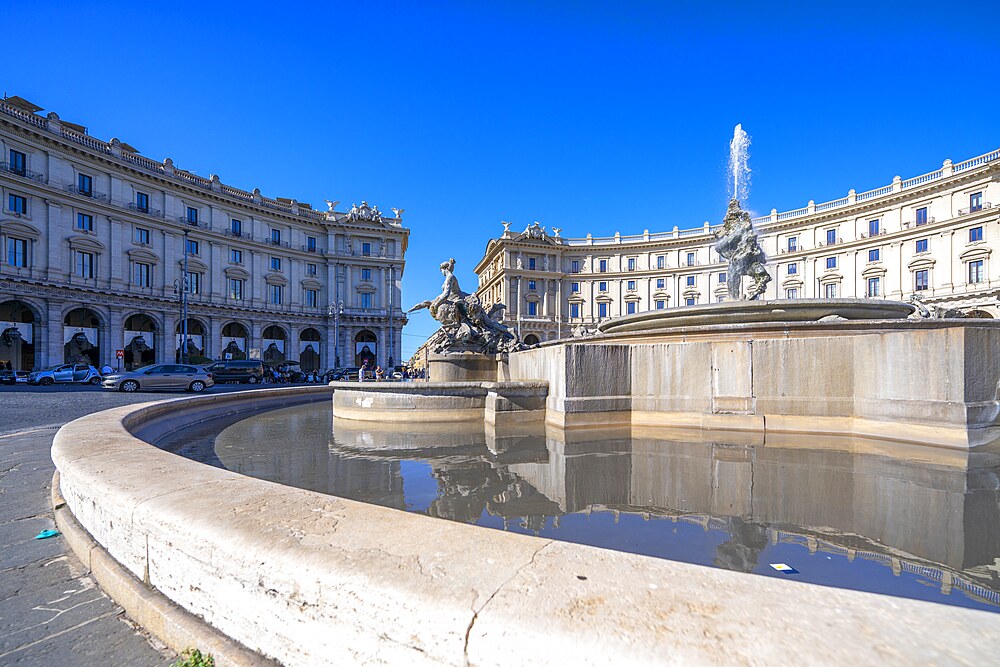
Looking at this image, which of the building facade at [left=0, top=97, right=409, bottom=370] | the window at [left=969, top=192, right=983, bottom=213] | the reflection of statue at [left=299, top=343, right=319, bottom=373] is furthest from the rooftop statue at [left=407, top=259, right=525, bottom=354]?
the window at [left=969, top=192, right=983, bottom=213]

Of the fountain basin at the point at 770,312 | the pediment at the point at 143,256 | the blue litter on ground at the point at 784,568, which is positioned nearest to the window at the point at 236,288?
the pediment at the point at 143,256

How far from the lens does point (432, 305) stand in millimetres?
10391

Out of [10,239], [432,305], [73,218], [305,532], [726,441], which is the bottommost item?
[726,441]

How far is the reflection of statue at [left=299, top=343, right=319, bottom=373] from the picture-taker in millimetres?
47938

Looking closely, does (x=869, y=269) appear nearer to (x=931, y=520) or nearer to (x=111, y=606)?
(x=931, y=520)

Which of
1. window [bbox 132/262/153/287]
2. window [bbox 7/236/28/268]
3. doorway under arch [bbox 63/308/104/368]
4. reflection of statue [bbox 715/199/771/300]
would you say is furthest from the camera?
window [bbox 132/262/153/287]

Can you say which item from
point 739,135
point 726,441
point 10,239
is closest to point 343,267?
point 10,239

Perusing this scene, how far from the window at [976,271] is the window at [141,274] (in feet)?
233

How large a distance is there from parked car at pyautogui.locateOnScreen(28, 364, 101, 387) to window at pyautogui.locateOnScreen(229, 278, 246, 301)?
19.9m

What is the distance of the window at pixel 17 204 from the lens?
29.9 meters

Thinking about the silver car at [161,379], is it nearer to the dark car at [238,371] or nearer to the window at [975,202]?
the dark car at [238,371]

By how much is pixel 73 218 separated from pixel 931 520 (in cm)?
4790

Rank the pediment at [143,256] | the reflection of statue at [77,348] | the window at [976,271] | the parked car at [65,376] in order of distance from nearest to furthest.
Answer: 1. the parked car at [65,376]
2. the reflection of statue at [77,348]
3. the pediment at [143,256]
4. the window at [976,271]

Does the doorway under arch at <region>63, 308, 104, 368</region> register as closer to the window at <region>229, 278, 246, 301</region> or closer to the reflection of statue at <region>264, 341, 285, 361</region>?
the window at <region>229, 278, 246, 301</region>
